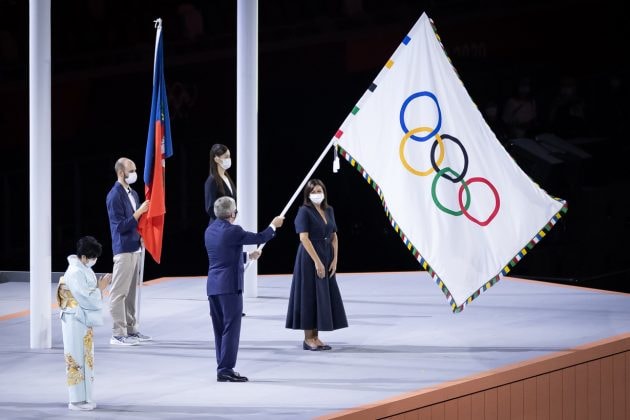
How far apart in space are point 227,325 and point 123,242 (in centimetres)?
144

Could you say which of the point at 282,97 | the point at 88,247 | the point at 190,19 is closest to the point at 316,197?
the point at 88,247

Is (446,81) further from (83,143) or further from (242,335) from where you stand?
(83,143)

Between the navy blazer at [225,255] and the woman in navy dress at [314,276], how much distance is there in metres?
0.96

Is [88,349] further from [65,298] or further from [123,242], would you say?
[123,242]

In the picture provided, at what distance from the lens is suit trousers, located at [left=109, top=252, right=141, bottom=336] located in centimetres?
829

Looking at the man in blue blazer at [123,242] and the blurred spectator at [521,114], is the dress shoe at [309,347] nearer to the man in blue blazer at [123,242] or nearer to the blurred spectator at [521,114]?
the man in blue blazer at [123,242]

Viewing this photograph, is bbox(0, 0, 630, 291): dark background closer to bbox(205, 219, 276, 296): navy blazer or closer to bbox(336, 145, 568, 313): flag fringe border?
bbox(336, 145, 568, 313): flag fringe border

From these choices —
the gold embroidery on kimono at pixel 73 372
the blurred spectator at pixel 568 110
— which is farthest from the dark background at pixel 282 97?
the gold embroidery on kimono at pixel 73 372

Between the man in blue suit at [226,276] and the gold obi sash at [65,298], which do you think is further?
the man in blue suit at [226,276]

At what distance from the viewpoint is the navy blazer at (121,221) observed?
8250mm

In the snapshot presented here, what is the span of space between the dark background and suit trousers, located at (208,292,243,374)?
610 centimetres

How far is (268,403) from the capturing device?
6.66 metres

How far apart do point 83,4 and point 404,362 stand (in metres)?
8.31

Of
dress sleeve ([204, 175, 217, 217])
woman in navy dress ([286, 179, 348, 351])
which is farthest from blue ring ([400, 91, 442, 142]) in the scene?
dress sleeve ([204, 175, 217, 217])
